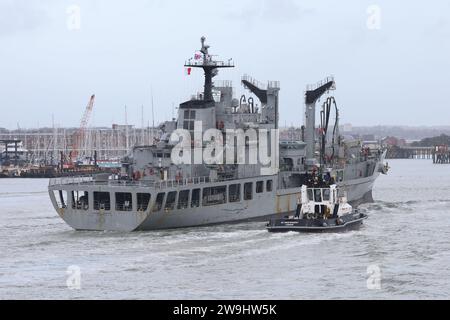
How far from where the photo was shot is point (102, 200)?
5562 cm

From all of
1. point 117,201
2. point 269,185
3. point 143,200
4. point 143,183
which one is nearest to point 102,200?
point 117,201

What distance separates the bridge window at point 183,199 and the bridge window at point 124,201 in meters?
3.28

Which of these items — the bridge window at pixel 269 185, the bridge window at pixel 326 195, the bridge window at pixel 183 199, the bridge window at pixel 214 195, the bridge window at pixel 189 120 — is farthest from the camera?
the bridge window at pixel 269 185

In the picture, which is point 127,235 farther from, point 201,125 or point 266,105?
point 266,105

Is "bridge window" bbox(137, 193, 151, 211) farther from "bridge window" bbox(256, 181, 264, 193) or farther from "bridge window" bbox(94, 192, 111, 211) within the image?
"bridge window" bbox(256, 181, 264, 193)

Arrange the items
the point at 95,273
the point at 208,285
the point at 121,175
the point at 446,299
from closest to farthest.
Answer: the point at 446,299 → the point at 208,285 → the point at 95,273 → the point at 121,175

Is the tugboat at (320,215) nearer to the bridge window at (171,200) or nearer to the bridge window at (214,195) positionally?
the bridge window at (214,195)

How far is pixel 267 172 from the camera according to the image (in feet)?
210

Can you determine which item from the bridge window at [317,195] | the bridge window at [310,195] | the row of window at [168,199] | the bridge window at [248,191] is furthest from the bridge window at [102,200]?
the bridge window at [317,195]

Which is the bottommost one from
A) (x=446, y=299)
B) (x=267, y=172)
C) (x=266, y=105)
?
(x=446, y=299)

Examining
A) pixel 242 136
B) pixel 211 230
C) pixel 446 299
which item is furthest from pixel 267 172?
pixel 446 299

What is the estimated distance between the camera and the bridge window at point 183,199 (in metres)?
56.2

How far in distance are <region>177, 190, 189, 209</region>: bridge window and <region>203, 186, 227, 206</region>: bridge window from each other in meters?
1.80
